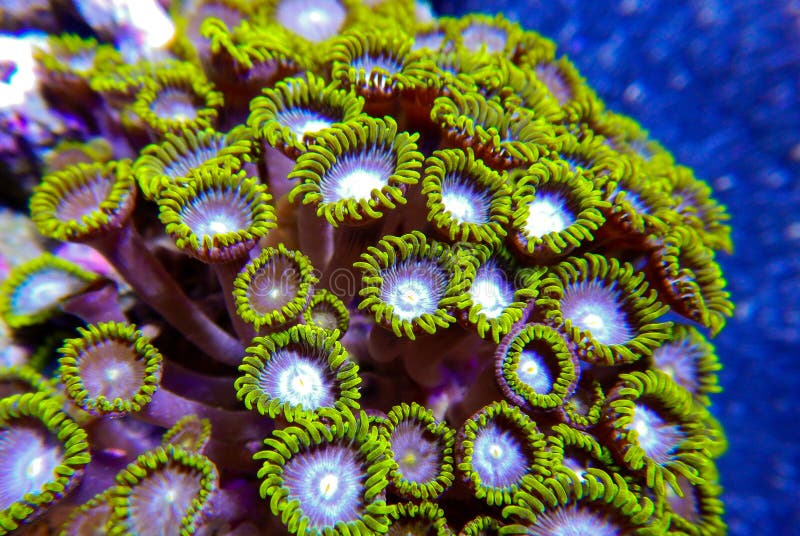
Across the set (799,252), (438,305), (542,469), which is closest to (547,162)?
(438,305)

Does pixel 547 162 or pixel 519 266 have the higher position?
pixel 547 162

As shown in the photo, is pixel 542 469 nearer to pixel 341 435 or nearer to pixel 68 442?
pixel 341 435

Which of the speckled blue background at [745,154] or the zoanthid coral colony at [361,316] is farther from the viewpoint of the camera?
the speckled blue background at [745,154]

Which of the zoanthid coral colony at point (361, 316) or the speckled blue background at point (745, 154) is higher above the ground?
the speckled blue background at point (745, 154)

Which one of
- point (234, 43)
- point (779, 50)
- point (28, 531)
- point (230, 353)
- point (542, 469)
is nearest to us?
point (542, 469)
